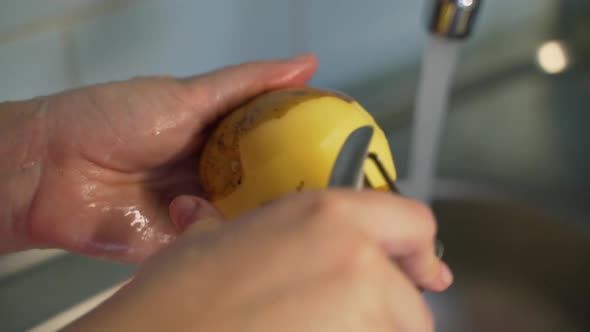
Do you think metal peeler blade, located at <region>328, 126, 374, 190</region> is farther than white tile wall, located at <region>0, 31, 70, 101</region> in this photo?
No

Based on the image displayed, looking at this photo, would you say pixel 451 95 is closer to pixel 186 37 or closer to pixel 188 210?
pixel 186 37

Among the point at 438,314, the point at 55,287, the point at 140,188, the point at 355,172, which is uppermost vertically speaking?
the point at 355,172

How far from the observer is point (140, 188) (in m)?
0.59

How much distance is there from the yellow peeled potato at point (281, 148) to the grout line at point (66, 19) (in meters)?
0.21

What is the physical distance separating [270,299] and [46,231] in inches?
13.0

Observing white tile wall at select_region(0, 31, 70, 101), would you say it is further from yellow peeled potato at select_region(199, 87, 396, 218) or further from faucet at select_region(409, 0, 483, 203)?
faucet at select_region(409, 0, 483, 203)

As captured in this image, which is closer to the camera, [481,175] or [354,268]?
[354,268]

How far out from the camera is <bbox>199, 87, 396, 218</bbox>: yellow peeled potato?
0.44 metres

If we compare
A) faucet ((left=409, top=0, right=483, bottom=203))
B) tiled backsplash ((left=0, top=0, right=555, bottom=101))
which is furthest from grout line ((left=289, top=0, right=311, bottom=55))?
faucet ((left=409, top=0, right=483, bottom=203))

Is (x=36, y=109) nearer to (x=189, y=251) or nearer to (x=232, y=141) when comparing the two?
(x=232, y=141)

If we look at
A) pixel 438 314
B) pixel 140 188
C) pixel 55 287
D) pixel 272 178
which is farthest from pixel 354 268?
pixel 438 314

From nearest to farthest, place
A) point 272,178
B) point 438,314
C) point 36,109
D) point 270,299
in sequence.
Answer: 1. point 270,299
2. point 272,178
3. point 36,109
4. point 438,314

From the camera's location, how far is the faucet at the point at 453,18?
2.04 ft

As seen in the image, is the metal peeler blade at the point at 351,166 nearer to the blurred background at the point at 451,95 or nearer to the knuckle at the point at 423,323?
the knuckle at the point at 423,323
